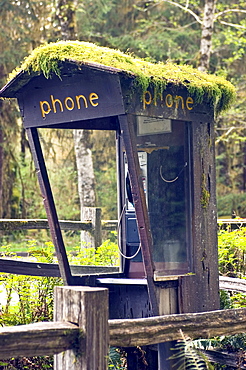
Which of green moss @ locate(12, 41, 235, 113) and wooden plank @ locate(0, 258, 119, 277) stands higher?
green moss @ locate(12, 41, 235, 113)

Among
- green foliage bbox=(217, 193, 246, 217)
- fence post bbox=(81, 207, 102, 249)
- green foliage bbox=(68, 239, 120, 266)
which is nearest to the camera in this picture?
green foliage bbox=(68, 239, 120, 266)

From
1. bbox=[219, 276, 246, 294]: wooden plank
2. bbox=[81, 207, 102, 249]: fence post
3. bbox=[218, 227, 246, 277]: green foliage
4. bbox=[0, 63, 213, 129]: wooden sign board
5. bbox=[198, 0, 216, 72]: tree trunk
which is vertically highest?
bbox=[198, 0, 216, 72]: tree trunk

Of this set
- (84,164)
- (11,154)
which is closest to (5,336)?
(84,164)

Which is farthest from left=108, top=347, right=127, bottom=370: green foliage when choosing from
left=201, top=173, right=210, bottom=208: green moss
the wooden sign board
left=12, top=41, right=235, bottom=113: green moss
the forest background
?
the forest background

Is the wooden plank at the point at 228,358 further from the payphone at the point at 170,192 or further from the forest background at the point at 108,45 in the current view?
the forest background at the point at 108,45

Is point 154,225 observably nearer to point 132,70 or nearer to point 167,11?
point 132,70

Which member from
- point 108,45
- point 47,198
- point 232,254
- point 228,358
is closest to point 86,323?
point 47,198

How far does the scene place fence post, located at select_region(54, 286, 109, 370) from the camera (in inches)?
153

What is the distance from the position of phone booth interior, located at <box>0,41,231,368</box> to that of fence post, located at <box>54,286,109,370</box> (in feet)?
4.48

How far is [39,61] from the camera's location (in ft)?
18.2

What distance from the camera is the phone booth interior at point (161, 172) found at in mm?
5488

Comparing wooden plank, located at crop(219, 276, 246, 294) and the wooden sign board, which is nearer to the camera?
the wooden sign board

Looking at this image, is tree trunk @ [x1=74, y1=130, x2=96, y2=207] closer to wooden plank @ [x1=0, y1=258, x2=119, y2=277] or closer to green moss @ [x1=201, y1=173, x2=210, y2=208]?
wooden plank @ [x1=0, y1=258, x2=119, y2=277]

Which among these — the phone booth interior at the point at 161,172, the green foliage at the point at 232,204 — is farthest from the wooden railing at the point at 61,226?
the green foliage at the point at 232,204
